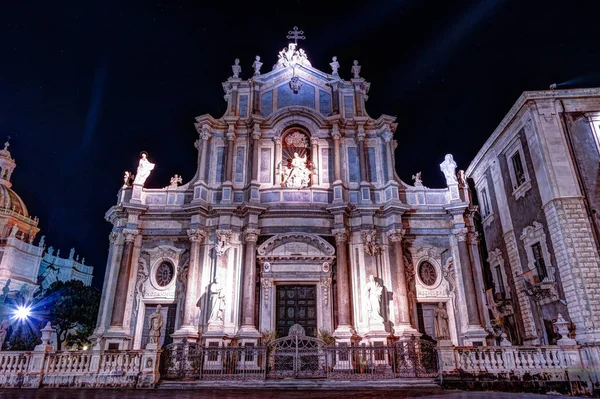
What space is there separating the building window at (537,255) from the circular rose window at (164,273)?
1543 centimetres

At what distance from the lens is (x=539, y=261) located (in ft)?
55.1

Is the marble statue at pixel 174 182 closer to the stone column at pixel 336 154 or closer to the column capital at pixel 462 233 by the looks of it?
the stone column at pixel 336 154

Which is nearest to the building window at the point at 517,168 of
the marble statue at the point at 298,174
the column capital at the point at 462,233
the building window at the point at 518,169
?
the building window at the point at 518,169

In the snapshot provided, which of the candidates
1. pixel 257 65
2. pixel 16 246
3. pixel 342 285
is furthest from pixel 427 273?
pixel 16 246

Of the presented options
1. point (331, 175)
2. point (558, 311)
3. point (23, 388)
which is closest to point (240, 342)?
point (23, 388)

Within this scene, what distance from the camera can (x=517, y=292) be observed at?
18.8m

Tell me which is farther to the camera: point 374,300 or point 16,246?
point 16,246

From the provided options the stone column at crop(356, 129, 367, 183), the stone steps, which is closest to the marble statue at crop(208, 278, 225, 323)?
the stone steps

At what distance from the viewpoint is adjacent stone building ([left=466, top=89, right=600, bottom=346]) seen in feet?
47.7

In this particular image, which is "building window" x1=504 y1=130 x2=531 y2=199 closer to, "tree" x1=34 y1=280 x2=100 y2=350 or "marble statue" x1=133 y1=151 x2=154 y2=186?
"marble statue" x1=133 y1=151 x2=154 y2=186

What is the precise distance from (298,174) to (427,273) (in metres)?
7.22

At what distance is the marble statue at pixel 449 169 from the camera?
59.4 ft

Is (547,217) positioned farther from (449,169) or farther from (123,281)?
(123,281)

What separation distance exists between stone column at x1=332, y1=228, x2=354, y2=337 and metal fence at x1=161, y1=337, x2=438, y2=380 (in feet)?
4.08
